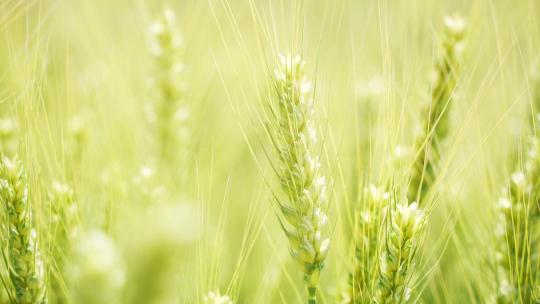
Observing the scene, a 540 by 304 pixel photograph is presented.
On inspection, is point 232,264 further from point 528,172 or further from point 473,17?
point 473,17

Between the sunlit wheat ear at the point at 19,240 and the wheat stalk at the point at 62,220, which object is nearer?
the sunlit wheat ear at the point at 19,240

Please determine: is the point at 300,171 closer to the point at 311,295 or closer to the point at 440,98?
the point at 311,295

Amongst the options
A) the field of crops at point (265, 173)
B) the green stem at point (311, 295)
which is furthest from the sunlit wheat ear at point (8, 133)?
the green stem at point (311, 295)

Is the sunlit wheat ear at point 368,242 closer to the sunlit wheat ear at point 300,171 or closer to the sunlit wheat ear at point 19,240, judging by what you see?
the sunlit wheat ear at point 300,171

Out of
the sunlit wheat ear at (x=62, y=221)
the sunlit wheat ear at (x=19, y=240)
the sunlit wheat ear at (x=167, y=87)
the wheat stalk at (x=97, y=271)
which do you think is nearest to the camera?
the wheat stalk at (x=97, y=271)

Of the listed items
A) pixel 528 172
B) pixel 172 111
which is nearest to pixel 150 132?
pixel 172 111

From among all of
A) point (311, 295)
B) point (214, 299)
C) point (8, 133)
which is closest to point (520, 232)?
point (311, 295)
